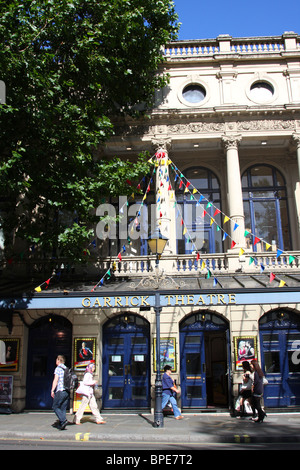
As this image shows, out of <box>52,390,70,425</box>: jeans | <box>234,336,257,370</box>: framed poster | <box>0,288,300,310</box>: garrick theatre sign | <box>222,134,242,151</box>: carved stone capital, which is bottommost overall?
<box>52,390,70,425</box>: jeans

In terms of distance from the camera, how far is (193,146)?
19047mm

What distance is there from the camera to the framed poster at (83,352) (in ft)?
49.1

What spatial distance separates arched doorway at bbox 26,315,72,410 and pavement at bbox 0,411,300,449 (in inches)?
58.9

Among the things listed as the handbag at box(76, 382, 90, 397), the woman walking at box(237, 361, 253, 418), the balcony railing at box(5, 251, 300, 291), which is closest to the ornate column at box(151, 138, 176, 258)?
the balcony railing at box(5, 251, 300, 291)

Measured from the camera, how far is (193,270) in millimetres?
16656

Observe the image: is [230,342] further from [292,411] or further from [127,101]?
[127,101]

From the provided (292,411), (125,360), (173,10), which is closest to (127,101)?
(173,10)

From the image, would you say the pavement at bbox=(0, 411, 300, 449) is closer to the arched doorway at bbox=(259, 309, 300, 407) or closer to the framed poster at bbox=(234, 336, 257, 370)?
the arched doorway at bbox=(259, 309, 300, 407)

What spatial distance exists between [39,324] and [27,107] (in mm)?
8303

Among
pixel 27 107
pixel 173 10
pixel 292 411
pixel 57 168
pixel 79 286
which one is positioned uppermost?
pixel 173 10

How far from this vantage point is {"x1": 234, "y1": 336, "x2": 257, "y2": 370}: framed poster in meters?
14.7

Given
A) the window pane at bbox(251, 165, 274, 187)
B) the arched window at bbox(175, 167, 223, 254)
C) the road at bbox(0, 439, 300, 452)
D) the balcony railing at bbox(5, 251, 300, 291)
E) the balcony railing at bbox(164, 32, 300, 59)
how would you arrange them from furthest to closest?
the window pane at bbox(251, 165, 274, 187), the balcony railing at bbox(164, 32, 300, 59), the arched window at bbox(175, 167, 223, 254), the balcony railing at bbox(5, 251, 300, 291), the road at bbox(0, 439, 300, 452)

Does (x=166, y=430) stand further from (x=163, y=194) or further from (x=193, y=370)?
(x=163, y=194)

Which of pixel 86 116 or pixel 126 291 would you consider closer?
pixel 126 291
